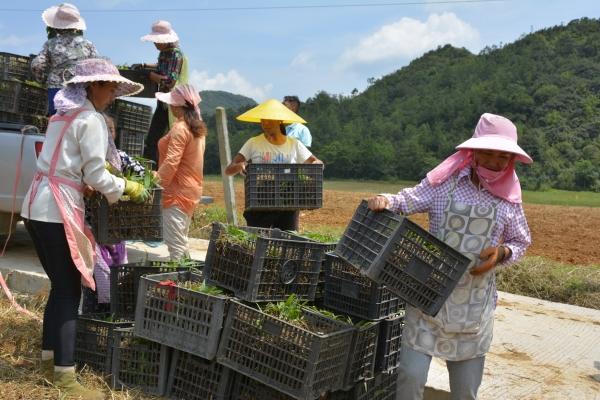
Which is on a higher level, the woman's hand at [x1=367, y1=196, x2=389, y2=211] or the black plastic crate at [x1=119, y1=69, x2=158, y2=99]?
the black plastic crate at [x1=119, y1=69, x2=158, y2=99]

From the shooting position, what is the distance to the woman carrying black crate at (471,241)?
365 cm

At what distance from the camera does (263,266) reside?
4262 millimetres

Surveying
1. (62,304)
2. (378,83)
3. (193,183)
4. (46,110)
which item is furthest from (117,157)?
(378,83)

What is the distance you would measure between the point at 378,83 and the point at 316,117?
2167 cm

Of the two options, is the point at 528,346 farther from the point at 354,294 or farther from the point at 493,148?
the point at 493,148

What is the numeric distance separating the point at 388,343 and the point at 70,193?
7.46 ft

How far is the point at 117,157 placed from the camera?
4562 mm

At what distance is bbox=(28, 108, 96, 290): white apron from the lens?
408cm

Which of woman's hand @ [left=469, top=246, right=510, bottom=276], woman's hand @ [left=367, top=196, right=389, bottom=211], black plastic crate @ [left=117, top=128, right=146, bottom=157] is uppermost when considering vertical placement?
black plastic crate @ [left=117, top=128, right=146, bottom=157]

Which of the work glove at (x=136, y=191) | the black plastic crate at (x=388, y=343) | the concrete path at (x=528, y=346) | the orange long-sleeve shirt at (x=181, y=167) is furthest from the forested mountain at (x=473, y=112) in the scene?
the black plastic crate at (x=388, y=343)

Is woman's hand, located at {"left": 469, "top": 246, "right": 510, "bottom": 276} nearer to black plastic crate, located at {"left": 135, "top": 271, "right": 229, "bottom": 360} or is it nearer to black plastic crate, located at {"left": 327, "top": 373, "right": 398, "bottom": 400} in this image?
→ black plastic crate, located at {"left": 327, "top": 373, "right": 398, "bottom": 400}

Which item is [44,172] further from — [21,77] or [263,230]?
[21,77]

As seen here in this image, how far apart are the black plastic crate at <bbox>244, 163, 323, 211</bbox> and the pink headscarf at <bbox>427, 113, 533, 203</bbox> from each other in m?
2.53

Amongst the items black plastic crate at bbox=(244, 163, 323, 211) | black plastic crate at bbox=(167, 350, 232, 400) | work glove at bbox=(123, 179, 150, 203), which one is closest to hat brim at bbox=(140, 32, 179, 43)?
black plastic crate at bbox=(244, 163, 323, 211)
